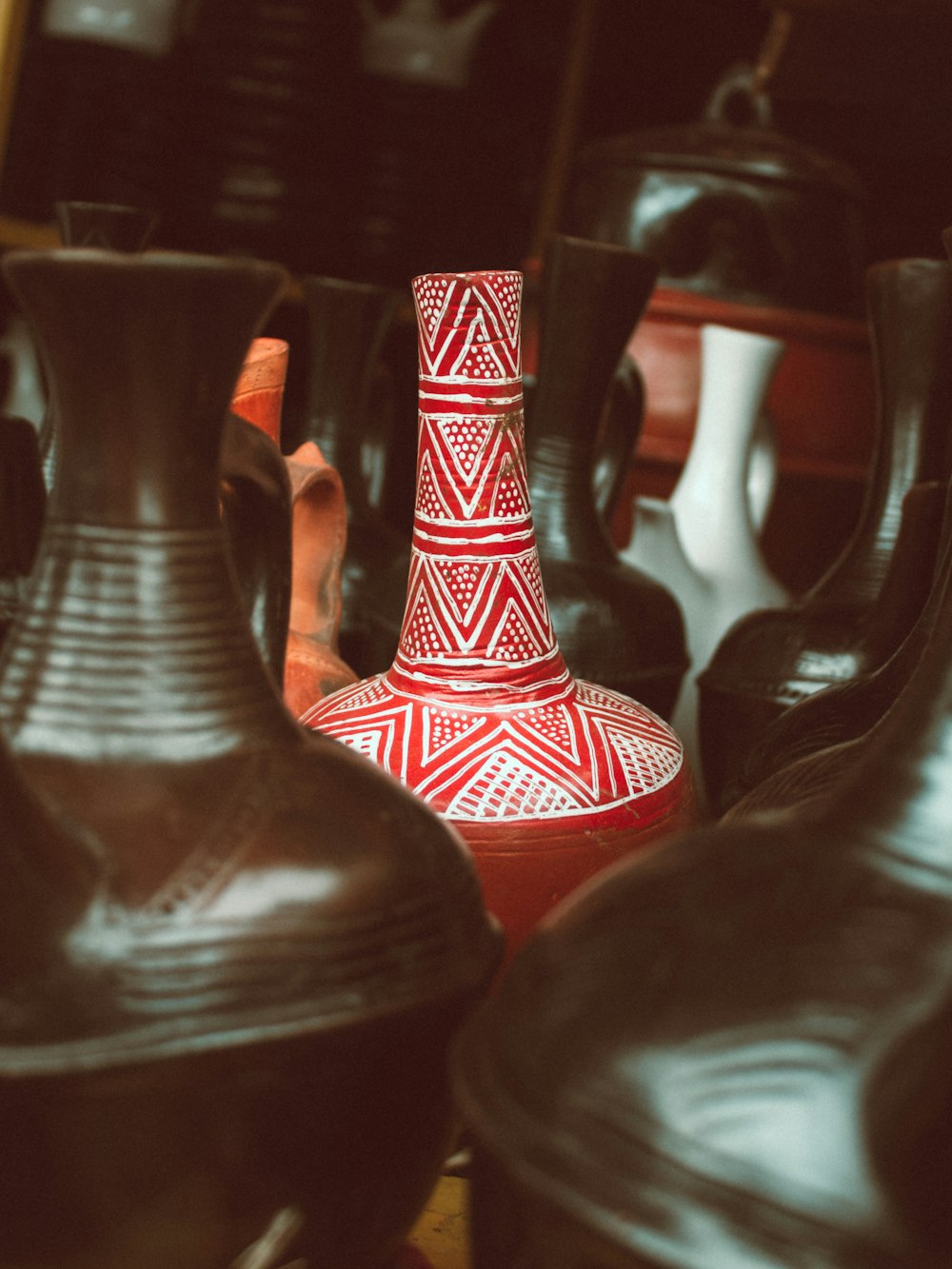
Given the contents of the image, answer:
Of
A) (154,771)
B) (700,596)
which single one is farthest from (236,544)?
(700,596)

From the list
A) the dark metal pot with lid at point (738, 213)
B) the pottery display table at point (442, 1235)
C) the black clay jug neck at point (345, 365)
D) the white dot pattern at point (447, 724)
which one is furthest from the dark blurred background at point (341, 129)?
the pottery display table at point (442, 1235)

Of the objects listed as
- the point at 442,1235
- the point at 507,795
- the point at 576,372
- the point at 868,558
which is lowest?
the point at 442,1235

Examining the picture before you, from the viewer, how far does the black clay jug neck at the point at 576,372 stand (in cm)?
103

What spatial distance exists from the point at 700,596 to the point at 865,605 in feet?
0.94

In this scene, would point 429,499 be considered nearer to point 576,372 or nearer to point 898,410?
point 576,372

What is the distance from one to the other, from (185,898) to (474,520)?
364mm

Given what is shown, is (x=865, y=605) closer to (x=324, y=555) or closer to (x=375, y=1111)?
(x=324, y=555)

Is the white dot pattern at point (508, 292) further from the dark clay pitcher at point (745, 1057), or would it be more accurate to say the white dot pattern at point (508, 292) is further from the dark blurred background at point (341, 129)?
the dark blurred background at point (341, 129)

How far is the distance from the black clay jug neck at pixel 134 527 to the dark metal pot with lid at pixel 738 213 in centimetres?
120

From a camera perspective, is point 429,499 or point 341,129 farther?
point 341,129

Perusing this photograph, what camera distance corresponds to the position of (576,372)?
1.08 m

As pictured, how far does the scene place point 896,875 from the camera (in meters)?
0.47

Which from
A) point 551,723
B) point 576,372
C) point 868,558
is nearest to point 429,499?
point 551,723

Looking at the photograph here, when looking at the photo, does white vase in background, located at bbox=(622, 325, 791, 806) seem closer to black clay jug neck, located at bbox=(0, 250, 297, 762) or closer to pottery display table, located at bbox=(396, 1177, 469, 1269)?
pottery display table, located at bbox=(396, 1177, 469, 1269)
